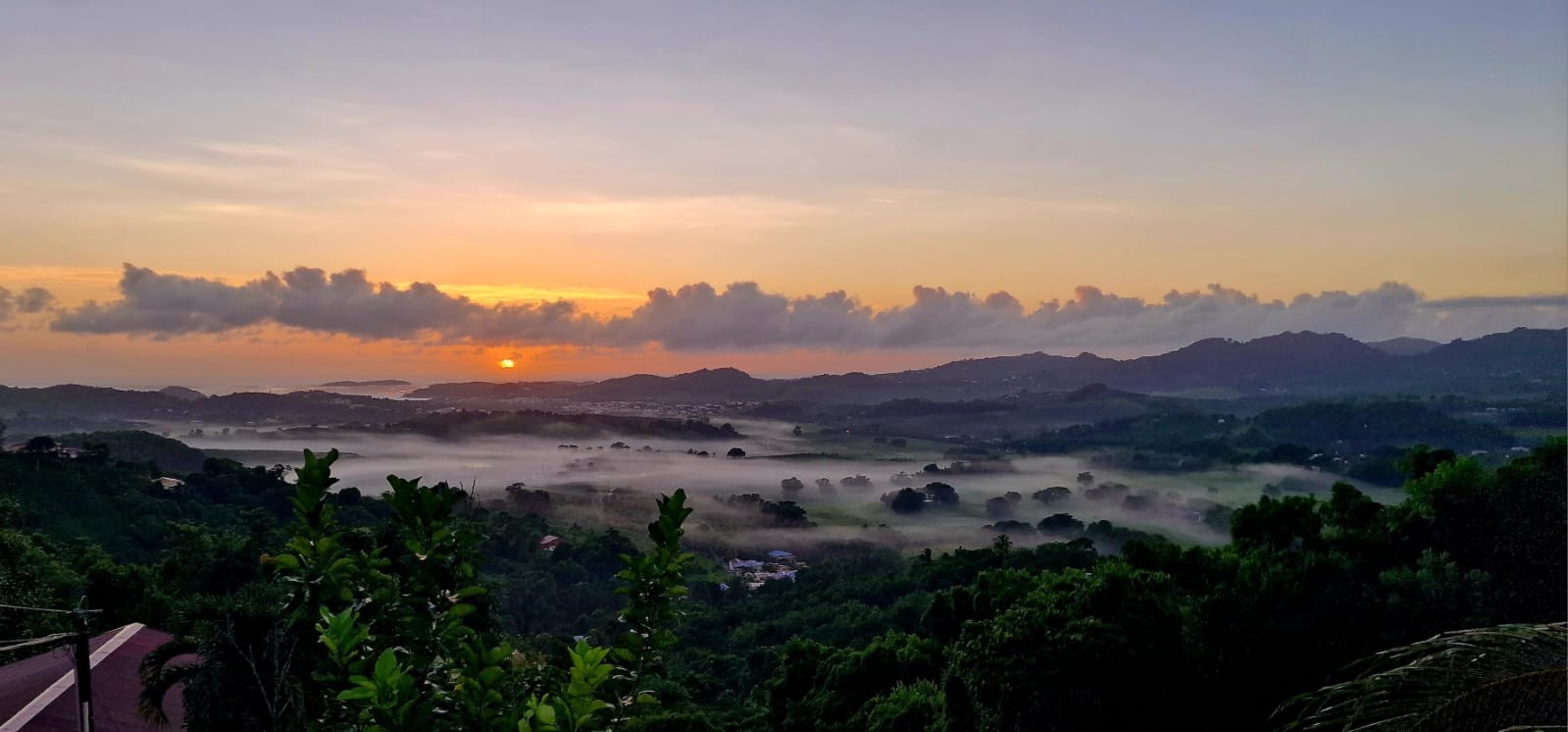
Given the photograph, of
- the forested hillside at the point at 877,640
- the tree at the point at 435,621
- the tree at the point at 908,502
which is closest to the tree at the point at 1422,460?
the forested hillside at the point at 877,640

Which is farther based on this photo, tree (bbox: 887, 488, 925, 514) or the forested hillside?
tree (bbox: 887, 488, 925, 514)

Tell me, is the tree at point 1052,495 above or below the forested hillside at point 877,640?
below

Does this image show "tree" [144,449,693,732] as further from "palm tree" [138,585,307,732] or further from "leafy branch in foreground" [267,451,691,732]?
"palm tree" [138,585,307,732]

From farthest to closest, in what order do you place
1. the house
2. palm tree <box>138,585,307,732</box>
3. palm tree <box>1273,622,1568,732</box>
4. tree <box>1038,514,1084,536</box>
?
tree <box>1038,514,1084,536</box> < the house < palm tree <box>138,585,307,732</box> < palm tree <box>1273,622,1568,732</box>

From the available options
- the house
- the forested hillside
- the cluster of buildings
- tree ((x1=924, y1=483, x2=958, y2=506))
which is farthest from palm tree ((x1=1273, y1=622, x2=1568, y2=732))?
tree ((x1=924, y1=483, x2=958, y2=506))

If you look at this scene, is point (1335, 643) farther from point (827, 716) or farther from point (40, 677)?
point (40, 677)

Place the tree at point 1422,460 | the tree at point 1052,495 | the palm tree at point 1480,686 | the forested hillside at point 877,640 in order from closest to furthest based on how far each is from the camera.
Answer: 1. the palm tree at point 1480,686
2. the forested hillside at point 877,640
3. the tree at point 1422,460
4. the tree at point 1052,495

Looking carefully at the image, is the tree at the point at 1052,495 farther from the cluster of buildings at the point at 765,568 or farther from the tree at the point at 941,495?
the cluster of buildings at the point at 765,568
